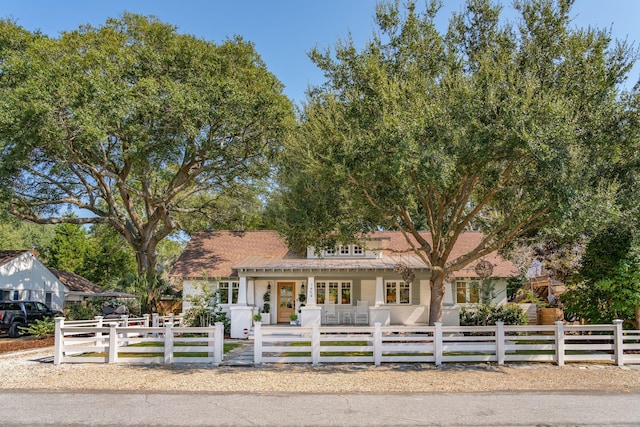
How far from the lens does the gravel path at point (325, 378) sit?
1010cm

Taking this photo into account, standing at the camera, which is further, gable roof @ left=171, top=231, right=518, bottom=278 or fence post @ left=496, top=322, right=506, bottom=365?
gable roof @ left=171, top=231, right=518, bottom=278

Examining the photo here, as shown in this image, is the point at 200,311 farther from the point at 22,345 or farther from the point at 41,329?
the point at 41,329

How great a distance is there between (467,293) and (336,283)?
6343mm

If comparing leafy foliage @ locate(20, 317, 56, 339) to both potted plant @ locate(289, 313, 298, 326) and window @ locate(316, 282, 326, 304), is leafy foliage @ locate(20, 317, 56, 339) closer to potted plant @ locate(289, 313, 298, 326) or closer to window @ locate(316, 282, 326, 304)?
potted plant @ locate(289, 313, 298, 326)

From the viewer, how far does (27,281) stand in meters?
30.9

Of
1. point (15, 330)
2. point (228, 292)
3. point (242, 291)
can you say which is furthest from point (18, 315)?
point (242, 291)

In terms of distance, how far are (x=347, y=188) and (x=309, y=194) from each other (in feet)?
5.46

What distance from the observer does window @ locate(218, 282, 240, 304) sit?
80.9 ft

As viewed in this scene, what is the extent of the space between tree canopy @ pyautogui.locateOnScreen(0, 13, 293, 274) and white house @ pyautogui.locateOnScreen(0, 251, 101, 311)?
17.7 feet

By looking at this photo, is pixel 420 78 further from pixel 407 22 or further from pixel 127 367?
pixel 127 367

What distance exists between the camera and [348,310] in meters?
24.1

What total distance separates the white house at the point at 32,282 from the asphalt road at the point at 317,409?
66.9ft

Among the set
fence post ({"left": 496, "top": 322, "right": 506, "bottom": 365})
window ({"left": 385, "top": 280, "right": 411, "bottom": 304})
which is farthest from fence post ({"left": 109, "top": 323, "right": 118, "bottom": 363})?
window ({"left": 385, "top": 280, "right": 411, "bottom": 304})

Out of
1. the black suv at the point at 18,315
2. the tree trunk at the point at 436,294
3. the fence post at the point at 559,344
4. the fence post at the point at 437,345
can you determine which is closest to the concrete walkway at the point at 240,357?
the fence post at the point at 437,345
